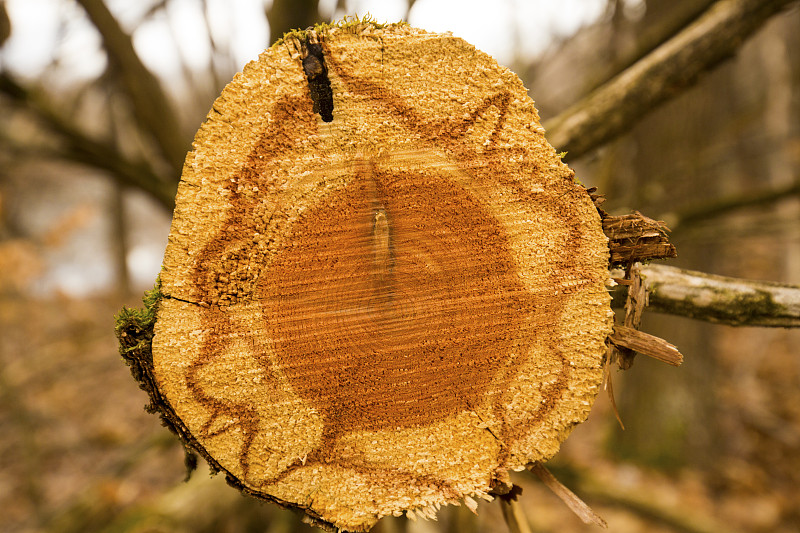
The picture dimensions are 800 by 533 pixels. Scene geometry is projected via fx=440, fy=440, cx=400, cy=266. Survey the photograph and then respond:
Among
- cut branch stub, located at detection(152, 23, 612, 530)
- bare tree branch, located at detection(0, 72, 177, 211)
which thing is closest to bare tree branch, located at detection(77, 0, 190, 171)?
bare tree branch, located at detection(0, 72, 177, 211)

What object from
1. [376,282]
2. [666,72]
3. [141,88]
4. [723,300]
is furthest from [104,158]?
[723,300]

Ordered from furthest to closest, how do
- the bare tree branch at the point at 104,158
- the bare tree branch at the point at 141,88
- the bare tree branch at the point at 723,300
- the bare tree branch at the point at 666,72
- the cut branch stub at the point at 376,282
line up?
1. the bare tree branch at the point at 104,158
2. the bare tree branch at the point at 141,88
3. the bare tree branch at the point at 666,72
4. the bare tree branch at the point at 723,300
5. the cut branch stub at the point at 376,282

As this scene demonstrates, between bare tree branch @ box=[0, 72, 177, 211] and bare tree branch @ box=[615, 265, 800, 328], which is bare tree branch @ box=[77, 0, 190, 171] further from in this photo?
bare tree branch @ box=[615, 265, 800, 328]

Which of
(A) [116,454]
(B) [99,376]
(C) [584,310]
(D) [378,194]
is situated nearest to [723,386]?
(C) [584,310]

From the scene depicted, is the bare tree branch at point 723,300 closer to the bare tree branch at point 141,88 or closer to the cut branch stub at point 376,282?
the cut branch stub at point 376,282

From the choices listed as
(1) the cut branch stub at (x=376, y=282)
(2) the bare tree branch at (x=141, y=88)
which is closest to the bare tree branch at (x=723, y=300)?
(1) the cut branch stub at (x=376, y=282)

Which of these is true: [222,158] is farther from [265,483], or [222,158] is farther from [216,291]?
[265,483]

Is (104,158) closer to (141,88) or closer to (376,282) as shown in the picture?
(141,88)
